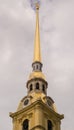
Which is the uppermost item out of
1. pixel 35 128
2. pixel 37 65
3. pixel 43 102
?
pixel 37 65

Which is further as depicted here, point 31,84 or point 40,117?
point 31,84

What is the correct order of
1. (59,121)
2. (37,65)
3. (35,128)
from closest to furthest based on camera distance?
(35,128) < (59,121) < (37,65)

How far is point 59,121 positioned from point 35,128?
233 inches

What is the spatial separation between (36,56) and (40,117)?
46.0ft

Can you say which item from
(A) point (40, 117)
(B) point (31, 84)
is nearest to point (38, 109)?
(A) point (40, 117)

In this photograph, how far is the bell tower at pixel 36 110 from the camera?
231ft

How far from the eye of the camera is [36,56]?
81.1m

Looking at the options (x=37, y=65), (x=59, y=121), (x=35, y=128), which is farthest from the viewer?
(x=37, y=65)

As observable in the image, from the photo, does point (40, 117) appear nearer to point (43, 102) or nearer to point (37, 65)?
point (43, 102)

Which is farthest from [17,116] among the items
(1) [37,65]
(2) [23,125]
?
(1) [37,65]

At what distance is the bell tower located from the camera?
70.5 m

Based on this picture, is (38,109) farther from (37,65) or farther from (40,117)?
(37,65)

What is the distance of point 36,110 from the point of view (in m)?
71.0

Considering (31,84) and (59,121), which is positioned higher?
(31,84)
